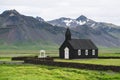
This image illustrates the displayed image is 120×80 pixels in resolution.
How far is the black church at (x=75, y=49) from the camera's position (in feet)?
→ 354

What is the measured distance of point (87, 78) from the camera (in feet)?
193

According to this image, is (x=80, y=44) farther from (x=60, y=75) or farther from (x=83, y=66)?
(x=60, y=75)

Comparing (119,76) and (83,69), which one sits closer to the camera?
(119,76)

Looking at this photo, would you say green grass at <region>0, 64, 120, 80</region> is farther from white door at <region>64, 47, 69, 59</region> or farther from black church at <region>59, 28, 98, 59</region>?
white door at <region>64, 47, 69, 59</region>

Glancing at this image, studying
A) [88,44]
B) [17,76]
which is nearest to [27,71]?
[17,76]

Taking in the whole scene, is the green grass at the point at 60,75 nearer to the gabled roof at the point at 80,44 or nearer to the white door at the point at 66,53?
the white door at the point at 66,53

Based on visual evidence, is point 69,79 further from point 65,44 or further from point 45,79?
point 65,44

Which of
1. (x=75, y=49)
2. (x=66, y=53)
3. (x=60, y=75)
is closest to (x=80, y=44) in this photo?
(x=75, y=49)

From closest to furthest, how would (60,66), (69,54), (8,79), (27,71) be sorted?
(8,79) → (27,71) → (60,66) → (69,54)

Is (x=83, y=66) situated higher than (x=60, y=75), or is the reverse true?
(x=83, y=66)

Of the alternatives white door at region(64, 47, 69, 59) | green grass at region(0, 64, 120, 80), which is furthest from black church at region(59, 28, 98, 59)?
green grass at region(0, 64, 120, 80)

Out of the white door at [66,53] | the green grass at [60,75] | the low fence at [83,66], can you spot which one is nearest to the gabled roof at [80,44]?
the white door at [66,53]

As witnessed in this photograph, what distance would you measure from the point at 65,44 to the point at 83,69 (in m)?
42.8

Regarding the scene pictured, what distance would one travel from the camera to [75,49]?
107688 millimetres
